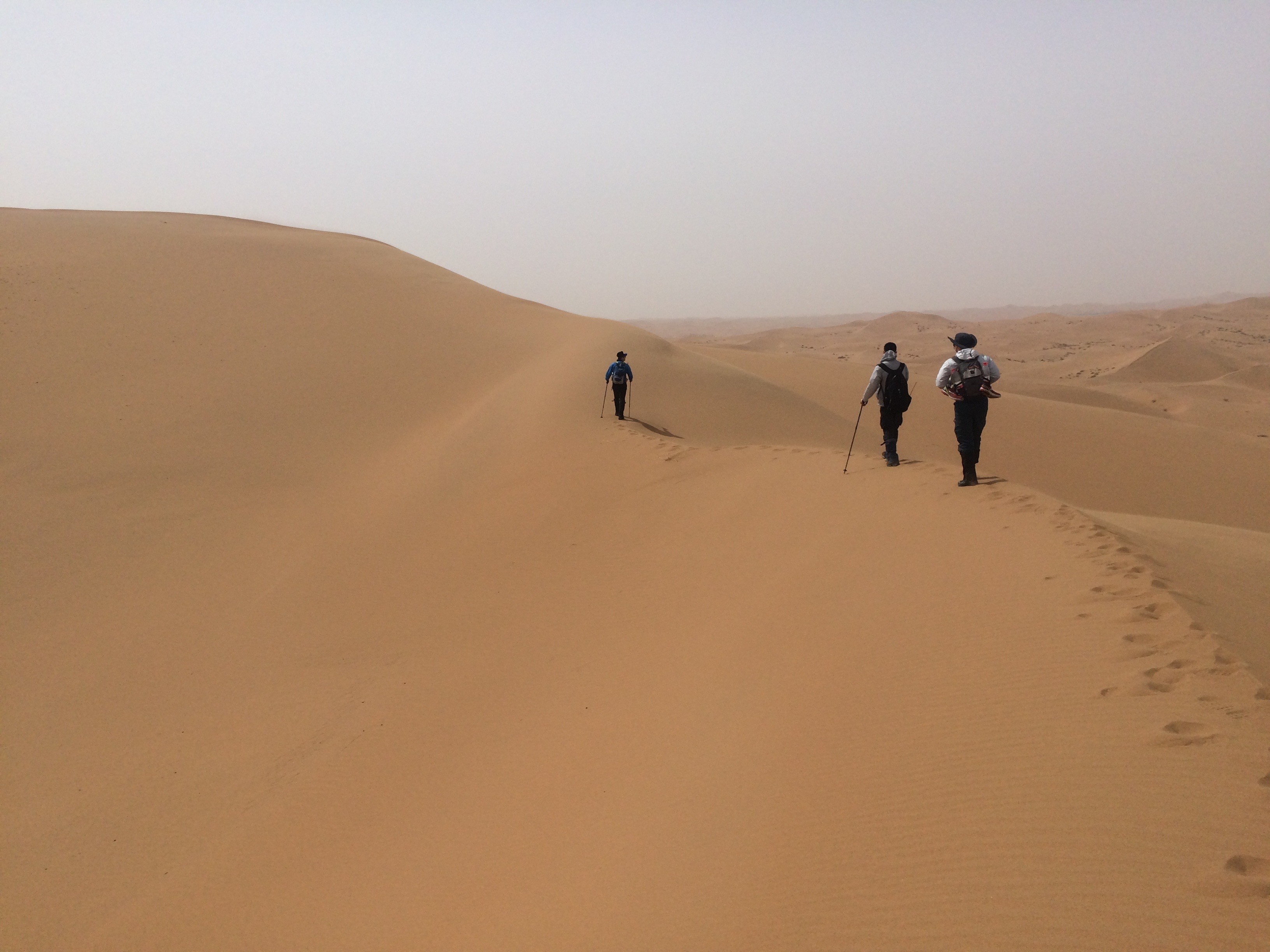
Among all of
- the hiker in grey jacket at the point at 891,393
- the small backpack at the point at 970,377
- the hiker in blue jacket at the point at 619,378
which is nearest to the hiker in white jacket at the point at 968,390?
the small backpack at the point at 970,377

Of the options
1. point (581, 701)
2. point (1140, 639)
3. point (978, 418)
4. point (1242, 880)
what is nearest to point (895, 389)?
point (978, 418)

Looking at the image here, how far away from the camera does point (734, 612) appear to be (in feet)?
25.1

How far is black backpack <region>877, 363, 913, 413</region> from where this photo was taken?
390 inches

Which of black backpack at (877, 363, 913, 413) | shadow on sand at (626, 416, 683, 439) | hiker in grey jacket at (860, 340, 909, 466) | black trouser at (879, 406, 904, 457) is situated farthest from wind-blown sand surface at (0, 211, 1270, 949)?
black backpack at (877, 363, 913, 413)

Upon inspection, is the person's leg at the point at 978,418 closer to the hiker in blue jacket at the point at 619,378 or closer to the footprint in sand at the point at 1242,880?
the footprint in sand at the point at 1242,880

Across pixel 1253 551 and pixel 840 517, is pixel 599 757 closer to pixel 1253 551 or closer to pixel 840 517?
pixel 840 517

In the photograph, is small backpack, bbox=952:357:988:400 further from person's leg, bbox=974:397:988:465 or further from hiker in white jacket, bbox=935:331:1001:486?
person's leg, bbox=974:397:988:465

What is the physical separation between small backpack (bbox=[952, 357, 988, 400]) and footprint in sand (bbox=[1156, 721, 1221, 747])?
16.0 feet

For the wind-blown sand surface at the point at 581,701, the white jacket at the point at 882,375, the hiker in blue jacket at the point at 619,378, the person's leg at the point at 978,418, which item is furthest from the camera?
the hiker in blue jacket at the point at 619,378

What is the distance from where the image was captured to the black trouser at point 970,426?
8578 millimetres

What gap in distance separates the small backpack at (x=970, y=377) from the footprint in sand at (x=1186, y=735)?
16.0 ft

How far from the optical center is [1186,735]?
13.5ft

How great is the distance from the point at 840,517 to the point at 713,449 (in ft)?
14.8

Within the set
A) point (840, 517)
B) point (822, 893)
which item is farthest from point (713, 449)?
point (822, 893)
